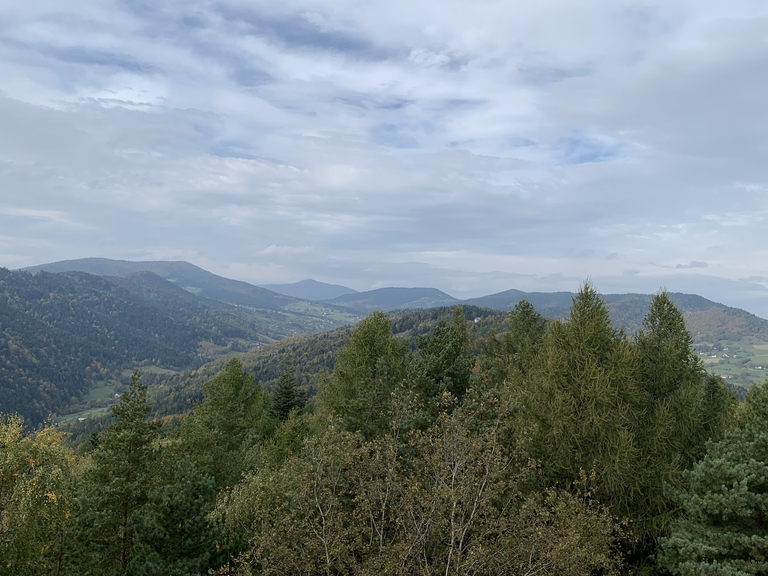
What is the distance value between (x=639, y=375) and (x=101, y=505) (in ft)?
84.4

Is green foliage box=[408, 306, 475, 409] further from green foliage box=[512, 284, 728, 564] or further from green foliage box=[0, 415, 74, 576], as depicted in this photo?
green foliage box=[0, 415, 74, 576]

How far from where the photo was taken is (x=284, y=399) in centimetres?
5584

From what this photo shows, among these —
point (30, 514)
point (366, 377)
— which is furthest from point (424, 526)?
point (366, 377)

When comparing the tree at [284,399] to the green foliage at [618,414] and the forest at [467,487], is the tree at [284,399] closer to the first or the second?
the forest at [467,487]

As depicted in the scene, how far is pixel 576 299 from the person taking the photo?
67.0 feet

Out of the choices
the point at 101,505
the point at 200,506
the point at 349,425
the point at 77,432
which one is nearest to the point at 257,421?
the point at 349,425

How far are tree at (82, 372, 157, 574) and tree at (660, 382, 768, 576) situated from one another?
69.3ft

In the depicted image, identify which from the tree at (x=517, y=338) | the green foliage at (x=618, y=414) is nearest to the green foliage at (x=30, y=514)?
the green foliage at (x=618, y=414)

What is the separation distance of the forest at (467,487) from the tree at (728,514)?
0.07 metres

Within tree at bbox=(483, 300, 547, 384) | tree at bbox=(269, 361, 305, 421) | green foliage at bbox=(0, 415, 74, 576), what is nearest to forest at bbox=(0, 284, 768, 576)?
green foliage at bbox=(0, 415, 74, 576)

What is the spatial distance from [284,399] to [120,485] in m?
35.6

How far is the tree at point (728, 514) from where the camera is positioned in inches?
513

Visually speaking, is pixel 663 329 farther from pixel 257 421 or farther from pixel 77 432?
pixel 77 432

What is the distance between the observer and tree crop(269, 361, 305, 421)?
2167 inches
